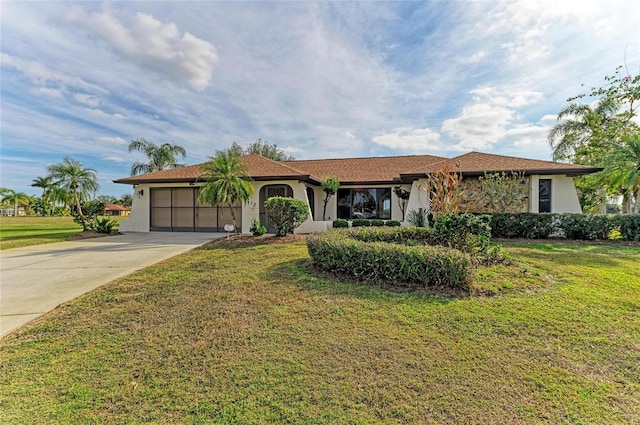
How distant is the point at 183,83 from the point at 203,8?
6.03 metres

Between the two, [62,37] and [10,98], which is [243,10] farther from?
[10,98]

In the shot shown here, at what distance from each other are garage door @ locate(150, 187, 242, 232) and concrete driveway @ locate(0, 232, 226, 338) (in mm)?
5604

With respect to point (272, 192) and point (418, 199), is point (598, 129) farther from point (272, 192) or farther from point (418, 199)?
point (272, 192)

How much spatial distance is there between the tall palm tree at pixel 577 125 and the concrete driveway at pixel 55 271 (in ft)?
84.8

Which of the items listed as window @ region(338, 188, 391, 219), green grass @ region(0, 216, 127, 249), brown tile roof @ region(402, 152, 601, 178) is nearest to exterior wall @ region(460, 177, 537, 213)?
brown tile roof @ region(402, 152, 601, 178)

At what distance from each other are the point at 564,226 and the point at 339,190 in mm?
11460

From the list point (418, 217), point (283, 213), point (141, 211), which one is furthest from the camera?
point (141, 211)

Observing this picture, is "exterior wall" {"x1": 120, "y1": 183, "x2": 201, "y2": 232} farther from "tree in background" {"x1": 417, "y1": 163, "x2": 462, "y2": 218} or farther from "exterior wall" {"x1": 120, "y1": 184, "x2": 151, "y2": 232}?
"tree in background" {"x1": 417, "y1": 163, "x2": 462, "y2": 218}

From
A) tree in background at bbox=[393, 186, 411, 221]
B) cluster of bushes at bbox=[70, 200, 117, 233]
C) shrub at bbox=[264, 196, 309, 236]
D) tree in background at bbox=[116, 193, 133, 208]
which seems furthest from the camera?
tree in background at bbox=[116, 193, 133, 208]

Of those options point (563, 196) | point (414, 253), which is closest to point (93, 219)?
point (414, 253)

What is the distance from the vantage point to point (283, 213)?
11.3 metres

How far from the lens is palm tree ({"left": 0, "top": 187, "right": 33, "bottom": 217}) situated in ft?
146

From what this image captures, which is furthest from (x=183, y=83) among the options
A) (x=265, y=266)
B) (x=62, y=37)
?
(x=265, y=266)

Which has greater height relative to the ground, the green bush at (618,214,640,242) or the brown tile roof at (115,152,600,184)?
the brown tile roof at (115,152,600,184)
